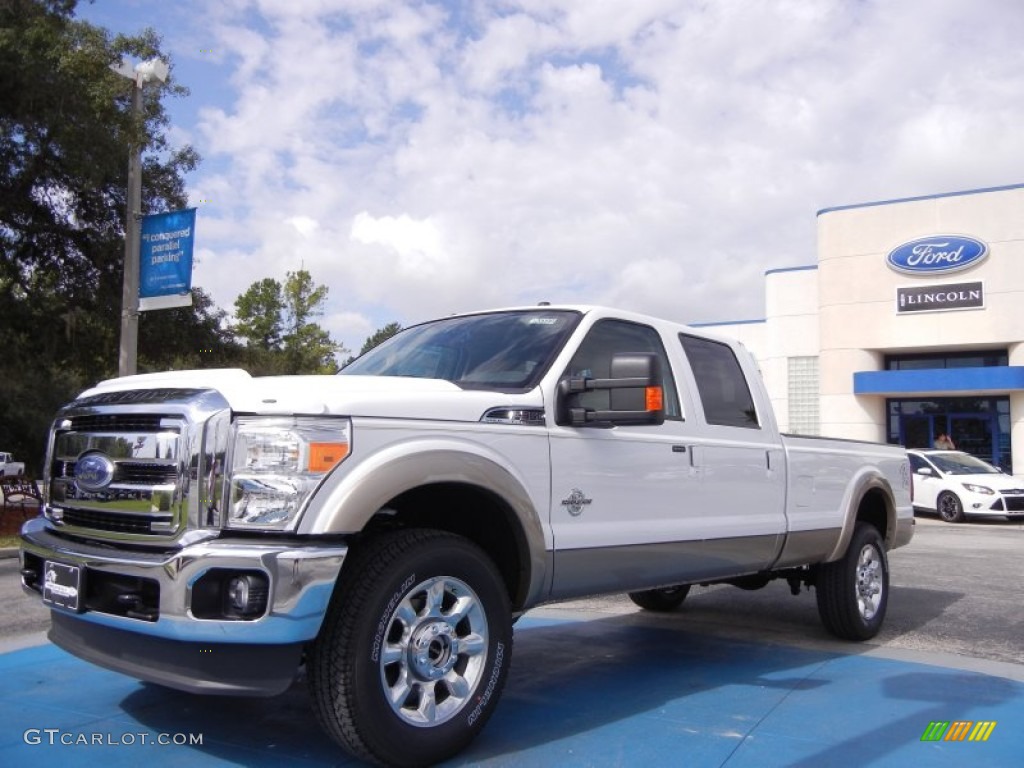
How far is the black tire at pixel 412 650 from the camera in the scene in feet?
10.8

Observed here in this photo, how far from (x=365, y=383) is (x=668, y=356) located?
6.73ft

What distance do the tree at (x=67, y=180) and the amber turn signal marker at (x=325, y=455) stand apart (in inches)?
420

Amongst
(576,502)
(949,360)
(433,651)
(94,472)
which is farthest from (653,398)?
(949,360)

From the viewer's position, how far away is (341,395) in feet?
11.4

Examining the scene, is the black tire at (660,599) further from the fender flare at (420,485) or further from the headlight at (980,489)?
the headlight at (980,489)

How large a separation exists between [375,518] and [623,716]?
1689 millimetres

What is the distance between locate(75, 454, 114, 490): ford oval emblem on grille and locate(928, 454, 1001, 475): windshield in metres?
17.8

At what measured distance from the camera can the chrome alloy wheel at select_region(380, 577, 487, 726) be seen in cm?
346

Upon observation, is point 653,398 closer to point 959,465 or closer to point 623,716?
point 623,716

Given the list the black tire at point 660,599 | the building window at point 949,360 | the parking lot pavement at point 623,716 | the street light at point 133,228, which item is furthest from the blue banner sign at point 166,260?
the building window at point 949,360

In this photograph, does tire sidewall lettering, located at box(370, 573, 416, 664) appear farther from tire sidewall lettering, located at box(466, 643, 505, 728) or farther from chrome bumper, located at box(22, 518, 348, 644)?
tire sidewall lettering, located at box(466, 643, 505, 728)

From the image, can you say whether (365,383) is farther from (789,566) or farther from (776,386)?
(776,386)

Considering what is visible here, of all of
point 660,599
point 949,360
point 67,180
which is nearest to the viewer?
point 660,599

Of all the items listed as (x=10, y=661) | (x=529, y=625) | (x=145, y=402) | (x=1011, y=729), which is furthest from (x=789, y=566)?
(x=10, y=661)
